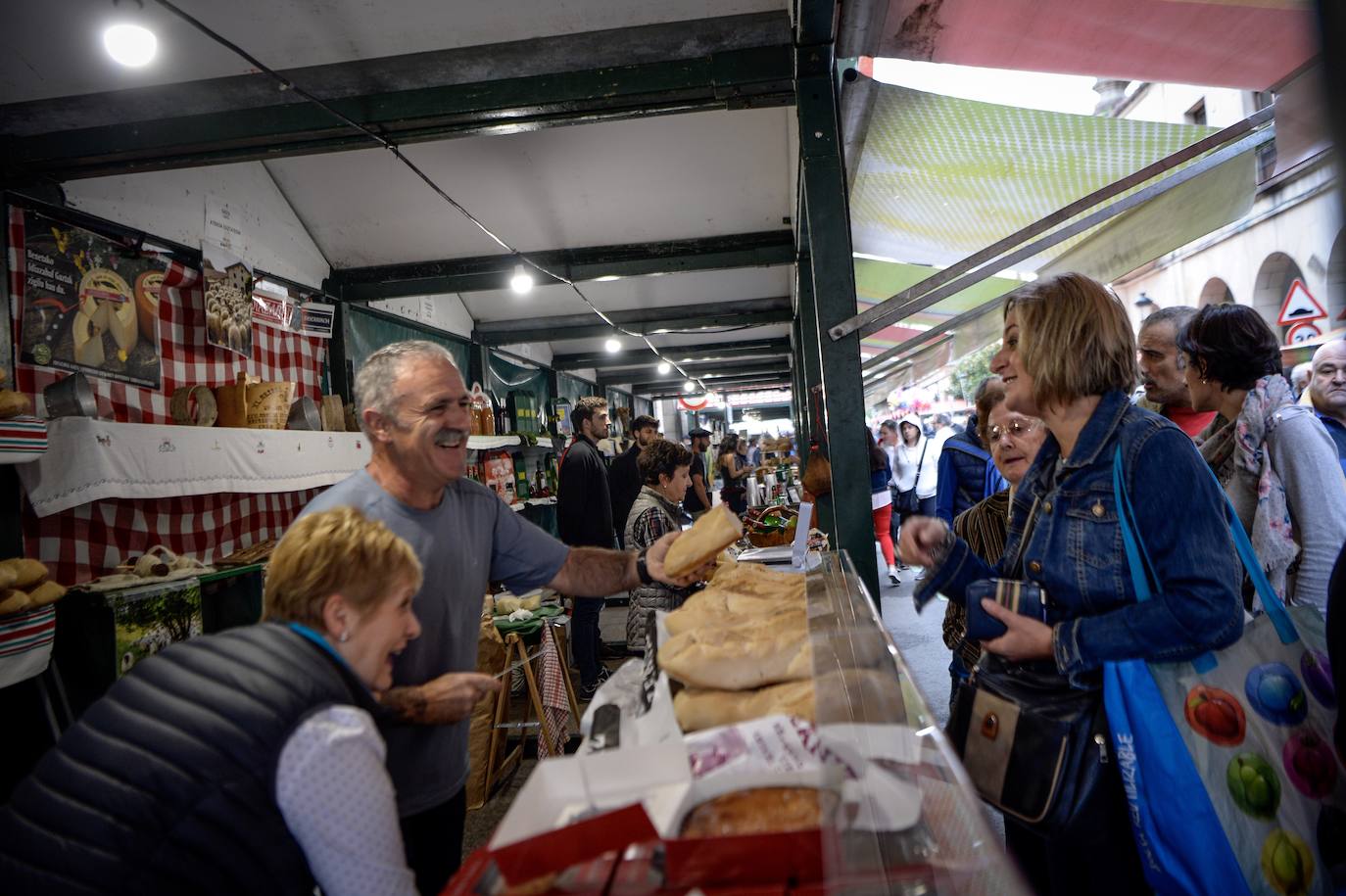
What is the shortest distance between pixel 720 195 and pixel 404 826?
212 inches

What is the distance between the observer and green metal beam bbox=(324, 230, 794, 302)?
22.1 feet

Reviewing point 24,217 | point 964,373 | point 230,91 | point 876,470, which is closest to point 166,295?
point 24,217

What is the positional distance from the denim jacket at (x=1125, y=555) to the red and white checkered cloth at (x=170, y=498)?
15.7 ft

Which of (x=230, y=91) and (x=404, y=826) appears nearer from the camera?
(x=404, y=826)

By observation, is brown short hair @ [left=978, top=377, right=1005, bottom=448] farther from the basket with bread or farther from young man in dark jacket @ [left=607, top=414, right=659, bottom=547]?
the basket with bread

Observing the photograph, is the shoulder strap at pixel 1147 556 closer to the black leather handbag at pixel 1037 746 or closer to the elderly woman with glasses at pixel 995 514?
the black leather handbag at pixel 1037 746

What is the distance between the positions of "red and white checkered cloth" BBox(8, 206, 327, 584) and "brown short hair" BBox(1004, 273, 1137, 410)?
4.77 m

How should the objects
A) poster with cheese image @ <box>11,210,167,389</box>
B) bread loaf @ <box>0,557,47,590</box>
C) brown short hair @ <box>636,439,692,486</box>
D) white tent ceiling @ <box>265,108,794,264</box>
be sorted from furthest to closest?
white tent ceiling @ <box>265,108,794,264</box>
brown short hair @ <box>636,439,692,486</box>
poster with cheese image @ <box>11,210,167,389</box>
bread loaf @ <box>0,557,47,590</box>

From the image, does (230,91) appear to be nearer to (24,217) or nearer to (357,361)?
(24,217)

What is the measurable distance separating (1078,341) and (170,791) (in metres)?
2.05

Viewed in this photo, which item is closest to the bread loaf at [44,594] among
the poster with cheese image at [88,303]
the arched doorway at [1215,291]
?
the poster with cheese image at [88,303]

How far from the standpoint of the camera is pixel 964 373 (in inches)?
1335

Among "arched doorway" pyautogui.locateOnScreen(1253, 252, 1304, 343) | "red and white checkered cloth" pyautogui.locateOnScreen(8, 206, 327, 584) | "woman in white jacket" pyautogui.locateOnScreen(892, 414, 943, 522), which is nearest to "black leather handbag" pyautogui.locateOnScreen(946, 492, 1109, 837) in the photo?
"red and white checkered cloth" pyautogui.locateOnScreen(8, 206, 327, 584)

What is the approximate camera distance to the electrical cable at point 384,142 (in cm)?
280
